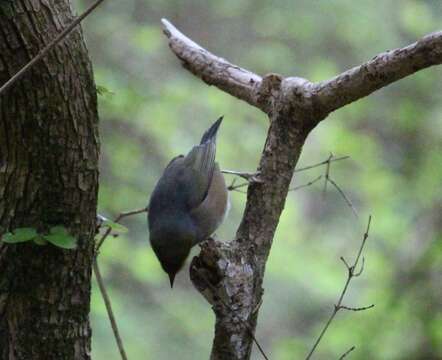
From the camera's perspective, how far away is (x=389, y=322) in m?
6.18

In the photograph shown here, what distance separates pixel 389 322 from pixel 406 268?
63 centimetres

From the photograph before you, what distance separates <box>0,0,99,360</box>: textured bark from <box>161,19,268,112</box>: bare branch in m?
0.85

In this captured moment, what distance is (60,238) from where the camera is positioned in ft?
7.45

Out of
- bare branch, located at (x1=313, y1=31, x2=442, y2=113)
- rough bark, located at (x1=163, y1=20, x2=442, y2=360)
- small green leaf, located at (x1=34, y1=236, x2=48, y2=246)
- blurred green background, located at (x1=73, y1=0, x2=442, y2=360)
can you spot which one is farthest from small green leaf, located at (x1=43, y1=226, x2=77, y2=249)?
blurred green background, located at (x1=73, y1=0, x2=442, y2=360)

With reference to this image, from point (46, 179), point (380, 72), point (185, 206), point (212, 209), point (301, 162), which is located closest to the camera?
point (46, 179)

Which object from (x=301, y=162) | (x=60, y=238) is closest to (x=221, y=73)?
(x=60, y=238)

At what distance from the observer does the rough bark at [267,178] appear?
2.45 metres

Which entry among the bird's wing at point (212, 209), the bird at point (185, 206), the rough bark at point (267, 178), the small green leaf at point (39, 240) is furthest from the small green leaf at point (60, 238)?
the bird's wing at point (212, 209)

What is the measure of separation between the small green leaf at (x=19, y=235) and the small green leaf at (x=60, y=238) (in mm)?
42

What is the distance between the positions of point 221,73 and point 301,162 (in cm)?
698

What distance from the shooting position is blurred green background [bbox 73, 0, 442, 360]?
673 centimetres

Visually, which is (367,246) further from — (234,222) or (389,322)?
(389,322)

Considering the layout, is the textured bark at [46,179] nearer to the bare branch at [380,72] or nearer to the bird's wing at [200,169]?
the bare branch at [380,72]

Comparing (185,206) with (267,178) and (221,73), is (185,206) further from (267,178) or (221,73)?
(267,178)
